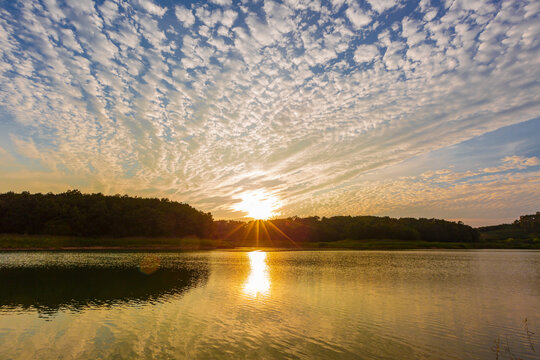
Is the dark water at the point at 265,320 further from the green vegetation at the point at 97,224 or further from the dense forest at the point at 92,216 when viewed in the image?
the dense forest at the point at 92,216

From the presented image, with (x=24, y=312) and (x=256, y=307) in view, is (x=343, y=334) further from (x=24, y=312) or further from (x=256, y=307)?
(x=24, y=312)

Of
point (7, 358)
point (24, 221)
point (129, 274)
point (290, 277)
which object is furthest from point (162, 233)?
point (7, 358)

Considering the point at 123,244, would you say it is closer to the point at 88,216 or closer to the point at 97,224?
the point at 97,224

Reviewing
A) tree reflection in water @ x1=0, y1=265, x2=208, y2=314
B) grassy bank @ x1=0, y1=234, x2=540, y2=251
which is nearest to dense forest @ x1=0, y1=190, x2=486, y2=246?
grassy bank @ x1=0, y1=234, x2=540, y2=251

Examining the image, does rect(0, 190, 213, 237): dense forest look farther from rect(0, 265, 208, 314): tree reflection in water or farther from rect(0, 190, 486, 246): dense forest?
rect(0, 265, 208, 314): tree reflection in water

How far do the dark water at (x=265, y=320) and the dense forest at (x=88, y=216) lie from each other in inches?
4016

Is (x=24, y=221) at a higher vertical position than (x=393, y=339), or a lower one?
higher

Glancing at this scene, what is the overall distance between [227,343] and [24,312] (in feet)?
60.2

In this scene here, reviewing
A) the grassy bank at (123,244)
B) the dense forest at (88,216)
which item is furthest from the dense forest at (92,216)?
the grassy bank at (123,244)

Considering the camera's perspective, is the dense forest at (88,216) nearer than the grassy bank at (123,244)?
No

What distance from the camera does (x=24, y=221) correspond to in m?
126

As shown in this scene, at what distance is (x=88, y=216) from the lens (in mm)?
133500

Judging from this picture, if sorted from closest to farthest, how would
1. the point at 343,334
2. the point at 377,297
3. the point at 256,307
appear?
1. the point at 343,334
2. the point at 256,307
3. the point at 377,297

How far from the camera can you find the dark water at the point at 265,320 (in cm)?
1686
